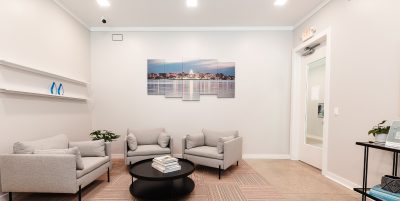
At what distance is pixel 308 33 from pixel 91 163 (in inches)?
178

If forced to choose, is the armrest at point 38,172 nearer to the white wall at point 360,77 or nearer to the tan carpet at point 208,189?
the tan carpet at point 208,189

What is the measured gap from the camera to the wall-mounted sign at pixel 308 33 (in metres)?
3.91

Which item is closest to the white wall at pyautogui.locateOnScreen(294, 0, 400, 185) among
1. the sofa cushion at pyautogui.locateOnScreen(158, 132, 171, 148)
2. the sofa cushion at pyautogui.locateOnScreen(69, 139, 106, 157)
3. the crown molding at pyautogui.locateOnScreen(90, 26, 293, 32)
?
the crown molding at pyautogui.locateOnScreen(90, 26, 293, 32)

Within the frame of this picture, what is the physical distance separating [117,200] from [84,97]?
263cm

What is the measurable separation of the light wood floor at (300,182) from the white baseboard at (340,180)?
65mm

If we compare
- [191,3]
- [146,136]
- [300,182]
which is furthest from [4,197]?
[300,182]

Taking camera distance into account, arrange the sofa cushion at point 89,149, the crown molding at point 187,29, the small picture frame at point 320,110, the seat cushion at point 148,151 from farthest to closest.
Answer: the crown molding at point 187,29
the small picture frame at point 320,110
the seat cushion at point 148,151
the sofa cushion at point 89,149

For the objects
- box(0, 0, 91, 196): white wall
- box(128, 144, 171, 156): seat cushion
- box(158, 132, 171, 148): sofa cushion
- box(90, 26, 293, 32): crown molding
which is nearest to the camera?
box(0, 0, 91, 196): white wall

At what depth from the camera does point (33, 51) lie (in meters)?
3.05

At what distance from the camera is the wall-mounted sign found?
3.91 metres

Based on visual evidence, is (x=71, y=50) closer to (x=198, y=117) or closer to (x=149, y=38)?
(x=149, y=38)

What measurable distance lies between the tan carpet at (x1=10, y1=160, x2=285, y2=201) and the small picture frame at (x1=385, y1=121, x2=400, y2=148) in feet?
4.65

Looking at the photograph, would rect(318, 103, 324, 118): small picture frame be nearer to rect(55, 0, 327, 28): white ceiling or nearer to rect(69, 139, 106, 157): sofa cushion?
rect(55, 0, 327, 28): white ceiling

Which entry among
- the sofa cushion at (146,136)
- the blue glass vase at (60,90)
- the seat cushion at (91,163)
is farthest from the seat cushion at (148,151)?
the blue glass vase at (60,90)
